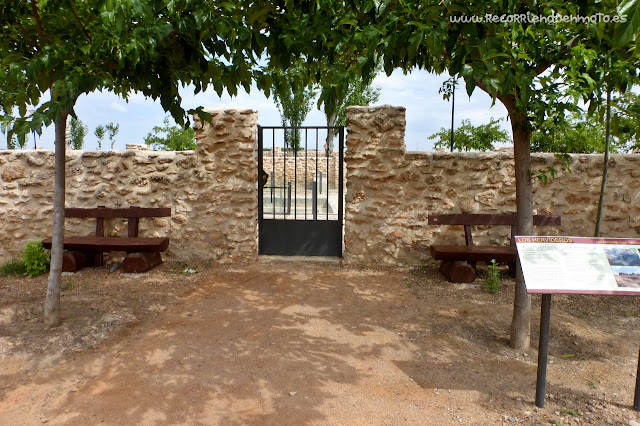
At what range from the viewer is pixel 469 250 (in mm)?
5102

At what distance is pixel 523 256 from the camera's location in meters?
2.53

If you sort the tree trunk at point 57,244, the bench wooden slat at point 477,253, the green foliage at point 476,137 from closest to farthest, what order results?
the tree trunk at point 57,244
the bench wooden slat at point 477,253
the green foliage at point 476,137

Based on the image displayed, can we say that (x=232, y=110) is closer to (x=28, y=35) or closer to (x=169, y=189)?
(x=169, y=189)

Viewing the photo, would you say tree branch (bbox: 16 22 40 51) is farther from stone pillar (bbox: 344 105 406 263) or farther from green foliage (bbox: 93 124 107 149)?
green foliage (bbox: 93 124 107 149)

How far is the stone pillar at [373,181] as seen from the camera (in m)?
5.58

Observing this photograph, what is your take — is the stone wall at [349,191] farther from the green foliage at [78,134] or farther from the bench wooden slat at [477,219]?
the green foliage at [78,134]

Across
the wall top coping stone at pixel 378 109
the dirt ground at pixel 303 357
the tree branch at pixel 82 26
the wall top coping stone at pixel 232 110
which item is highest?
the tree branch at pixel 82 26

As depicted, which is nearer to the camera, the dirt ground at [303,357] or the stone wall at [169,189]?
the dirt ground at [303,357]

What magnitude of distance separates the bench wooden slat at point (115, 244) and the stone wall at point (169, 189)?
392 millimetres

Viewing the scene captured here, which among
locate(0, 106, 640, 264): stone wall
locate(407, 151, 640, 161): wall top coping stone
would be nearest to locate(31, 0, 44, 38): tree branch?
locate(0, 106, 640, 264): stone wall

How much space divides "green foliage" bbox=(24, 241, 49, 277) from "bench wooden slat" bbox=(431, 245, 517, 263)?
15.7 feet

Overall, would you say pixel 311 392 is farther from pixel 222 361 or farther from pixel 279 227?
pixel 279 227

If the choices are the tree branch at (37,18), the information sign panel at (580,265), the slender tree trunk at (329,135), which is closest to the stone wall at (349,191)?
the slender tree trunk at (329,135)

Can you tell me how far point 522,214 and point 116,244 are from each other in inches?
177
